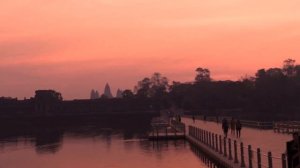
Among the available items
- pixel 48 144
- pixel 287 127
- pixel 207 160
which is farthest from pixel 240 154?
pixel 48 144

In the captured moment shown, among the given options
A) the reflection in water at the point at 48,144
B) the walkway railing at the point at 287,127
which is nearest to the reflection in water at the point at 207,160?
the walkway railing at the point at 287,127

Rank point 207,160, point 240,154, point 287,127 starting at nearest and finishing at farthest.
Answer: point 240,154 < point 207,160 < point 287,127

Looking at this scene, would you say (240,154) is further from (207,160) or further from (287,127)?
(287,127)

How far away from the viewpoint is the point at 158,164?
4322 cm

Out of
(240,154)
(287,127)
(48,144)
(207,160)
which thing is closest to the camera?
(240,154)

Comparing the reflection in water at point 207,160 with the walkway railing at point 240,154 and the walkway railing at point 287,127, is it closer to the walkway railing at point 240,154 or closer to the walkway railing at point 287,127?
the walkway railing at point 240,154

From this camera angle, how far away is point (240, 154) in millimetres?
30172

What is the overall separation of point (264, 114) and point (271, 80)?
1124 cm

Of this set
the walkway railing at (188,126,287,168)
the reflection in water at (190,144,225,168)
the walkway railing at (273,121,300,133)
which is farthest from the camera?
the walkway railing at (273,121,300,133)

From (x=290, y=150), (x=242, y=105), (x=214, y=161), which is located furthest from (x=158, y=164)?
(x=242, y=105)

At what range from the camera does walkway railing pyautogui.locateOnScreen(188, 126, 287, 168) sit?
22819 mm

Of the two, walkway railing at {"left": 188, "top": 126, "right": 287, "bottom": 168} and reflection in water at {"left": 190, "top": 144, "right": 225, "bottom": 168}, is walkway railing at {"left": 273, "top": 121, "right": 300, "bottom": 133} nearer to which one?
walkway railing at {"left": 188, "top": 126, "right": 287, "bottom": 168}

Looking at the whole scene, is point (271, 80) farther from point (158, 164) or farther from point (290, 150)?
point (290, 150)

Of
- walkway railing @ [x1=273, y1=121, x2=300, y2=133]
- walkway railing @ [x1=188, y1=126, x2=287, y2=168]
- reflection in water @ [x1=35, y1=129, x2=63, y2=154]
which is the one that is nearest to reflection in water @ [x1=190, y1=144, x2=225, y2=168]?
walkway railing @ [x1=188, y1=126, x2=287, y2=168]
